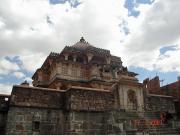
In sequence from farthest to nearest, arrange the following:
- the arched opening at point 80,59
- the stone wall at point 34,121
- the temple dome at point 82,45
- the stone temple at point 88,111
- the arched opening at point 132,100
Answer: the temple dome at point 82,45, the arched opening at point 80,59, the arched opening at point 132,100, the stone temple at point 88,111, the stone wall at point 34,121

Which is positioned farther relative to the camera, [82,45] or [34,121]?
[82,45]

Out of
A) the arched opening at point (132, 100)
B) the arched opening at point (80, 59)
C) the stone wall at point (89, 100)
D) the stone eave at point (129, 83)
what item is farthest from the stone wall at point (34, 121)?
the arched opening at point (80, 59)

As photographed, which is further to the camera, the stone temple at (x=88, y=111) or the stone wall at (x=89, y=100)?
the stone wall at (x=89, y=100)

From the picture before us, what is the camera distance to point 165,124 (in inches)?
515

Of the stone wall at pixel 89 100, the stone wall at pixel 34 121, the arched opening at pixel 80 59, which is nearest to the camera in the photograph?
the stone wall at pixel 34 121

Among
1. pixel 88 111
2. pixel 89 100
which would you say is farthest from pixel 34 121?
pixel 89 100

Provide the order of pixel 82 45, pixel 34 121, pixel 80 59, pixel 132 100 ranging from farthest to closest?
pixel 82 45 → pixel 80 59 → pixel 132 100 → pixel 34 121

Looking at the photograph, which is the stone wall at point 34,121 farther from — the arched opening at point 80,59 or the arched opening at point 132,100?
the arched opening at point 80,59

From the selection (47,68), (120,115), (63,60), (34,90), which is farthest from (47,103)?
(47,68)

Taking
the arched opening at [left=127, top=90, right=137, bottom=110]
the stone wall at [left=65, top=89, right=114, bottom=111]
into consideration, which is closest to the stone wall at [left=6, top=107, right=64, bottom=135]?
the stone wall at [left=65, top=89, right=114, bottom=111]

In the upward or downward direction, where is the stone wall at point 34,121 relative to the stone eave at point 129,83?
downward

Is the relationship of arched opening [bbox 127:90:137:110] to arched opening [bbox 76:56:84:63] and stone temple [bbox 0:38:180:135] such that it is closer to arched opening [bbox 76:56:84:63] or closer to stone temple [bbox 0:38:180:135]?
stone temple [bbox 0:38:180:135]

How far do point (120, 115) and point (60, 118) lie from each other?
11.1 feet

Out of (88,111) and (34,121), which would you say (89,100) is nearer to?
(88,111)
